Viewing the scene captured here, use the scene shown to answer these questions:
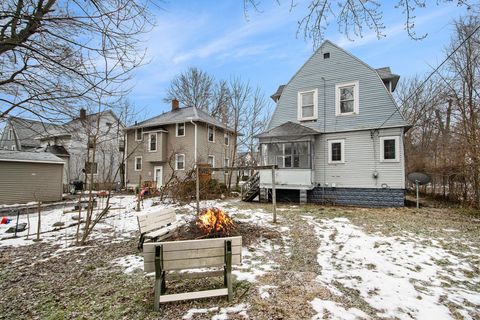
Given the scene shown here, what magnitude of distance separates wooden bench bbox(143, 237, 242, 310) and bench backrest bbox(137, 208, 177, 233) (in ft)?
8.48

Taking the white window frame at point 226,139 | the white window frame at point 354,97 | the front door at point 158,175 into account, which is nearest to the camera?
the white window frame at point 354,97

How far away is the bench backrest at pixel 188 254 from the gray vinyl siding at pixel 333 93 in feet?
37.1

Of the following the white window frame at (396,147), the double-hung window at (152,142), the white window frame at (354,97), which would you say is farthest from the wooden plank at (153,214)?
the double-hung window at (152,142)

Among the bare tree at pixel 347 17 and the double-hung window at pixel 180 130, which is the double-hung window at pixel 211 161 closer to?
the double-hung window at pixel 180 130

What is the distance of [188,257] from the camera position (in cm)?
321

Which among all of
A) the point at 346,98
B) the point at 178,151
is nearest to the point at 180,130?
the point at 178,151

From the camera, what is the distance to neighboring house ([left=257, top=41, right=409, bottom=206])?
1175cm

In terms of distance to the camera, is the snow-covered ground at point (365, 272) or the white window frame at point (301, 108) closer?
the snow-covered ground at point (365, 272)

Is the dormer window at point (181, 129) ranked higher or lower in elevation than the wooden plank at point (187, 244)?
higher

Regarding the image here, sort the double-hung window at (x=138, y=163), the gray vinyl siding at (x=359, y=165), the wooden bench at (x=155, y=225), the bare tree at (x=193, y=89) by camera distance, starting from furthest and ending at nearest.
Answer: the bare tree at (x=193, y=89)
the double-hung window at (x=138, y=163)
the gray vinyl siding at (x=359, y=165)
the wooden bench at (x=155, y=225)

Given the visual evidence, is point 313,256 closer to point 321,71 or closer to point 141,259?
point 141,259

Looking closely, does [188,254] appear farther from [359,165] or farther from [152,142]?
[152,142]

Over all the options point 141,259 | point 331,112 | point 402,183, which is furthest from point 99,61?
point 402,183

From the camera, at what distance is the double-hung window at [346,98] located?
41.0 feet
